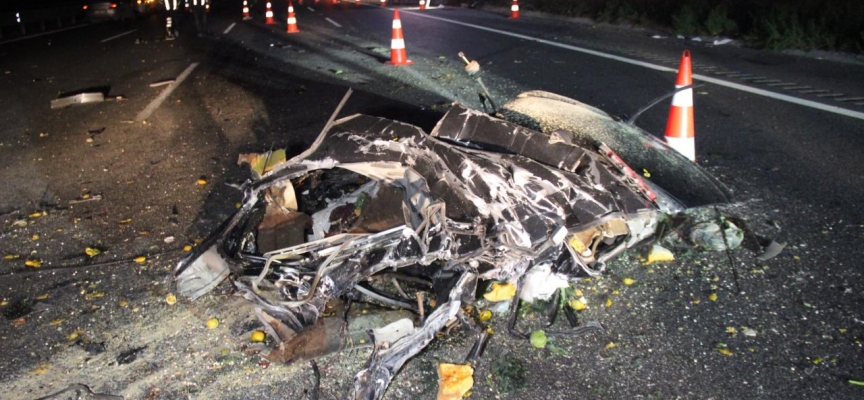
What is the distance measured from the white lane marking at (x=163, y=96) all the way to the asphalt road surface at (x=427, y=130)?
0.22ft

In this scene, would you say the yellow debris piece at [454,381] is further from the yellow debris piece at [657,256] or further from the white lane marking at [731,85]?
the white lane marking at [731,85]

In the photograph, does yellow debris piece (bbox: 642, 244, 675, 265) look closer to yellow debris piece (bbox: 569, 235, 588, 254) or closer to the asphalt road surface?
the asphalt road surface

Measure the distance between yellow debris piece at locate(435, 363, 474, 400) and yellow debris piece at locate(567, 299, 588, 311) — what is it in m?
0.69

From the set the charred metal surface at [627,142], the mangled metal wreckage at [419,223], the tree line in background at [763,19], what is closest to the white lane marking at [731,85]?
the tree line in background at [763,19]

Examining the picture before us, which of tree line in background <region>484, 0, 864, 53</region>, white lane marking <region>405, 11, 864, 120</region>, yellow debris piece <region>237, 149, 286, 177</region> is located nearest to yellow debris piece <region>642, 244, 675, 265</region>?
yellow debris piece <region>237, 149, 286, 177</region>

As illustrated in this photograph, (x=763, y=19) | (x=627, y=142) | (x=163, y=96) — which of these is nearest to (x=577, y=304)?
(x=627, y=142)

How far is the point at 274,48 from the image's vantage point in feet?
41.7

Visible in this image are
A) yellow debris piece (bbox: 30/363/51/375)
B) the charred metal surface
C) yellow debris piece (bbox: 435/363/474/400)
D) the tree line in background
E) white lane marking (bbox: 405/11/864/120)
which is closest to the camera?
yellow debris piece (bbox: 435/363/474/400)

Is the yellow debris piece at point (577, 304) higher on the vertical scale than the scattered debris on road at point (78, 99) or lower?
higher

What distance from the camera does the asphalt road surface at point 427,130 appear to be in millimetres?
2854

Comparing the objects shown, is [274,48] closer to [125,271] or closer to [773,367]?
[125,271]

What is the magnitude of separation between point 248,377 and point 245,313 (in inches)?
21.5

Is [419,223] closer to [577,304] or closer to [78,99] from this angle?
[577,304]

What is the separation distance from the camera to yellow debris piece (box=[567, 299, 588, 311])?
3.27 meters
